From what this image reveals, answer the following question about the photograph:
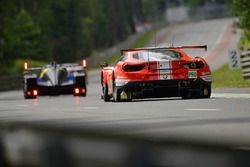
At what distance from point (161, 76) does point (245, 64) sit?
44.8ft

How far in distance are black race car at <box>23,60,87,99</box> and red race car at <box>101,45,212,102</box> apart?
9.84 metres

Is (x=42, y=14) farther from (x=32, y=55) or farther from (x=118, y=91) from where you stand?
(x=118, y=91)

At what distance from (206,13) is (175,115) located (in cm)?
15152

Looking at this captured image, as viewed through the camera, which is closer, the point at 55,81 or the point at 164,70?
the point at 164,70

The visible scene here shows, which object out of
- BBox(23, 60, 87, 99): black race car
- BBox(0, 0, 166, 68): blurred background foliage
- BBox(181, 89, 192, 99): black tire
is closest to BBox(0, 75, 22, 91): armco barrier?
→ BBox(0, 0, 166, 68): blurred background foliage

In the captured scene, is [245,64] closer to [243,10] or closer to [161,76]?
[243,10]

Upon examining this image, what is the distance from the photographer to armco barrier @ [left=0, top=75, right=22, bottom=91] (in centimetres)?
5228

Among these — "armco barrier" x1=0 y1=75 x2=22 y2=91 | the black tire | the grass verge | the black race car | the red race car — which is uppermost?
the red race car

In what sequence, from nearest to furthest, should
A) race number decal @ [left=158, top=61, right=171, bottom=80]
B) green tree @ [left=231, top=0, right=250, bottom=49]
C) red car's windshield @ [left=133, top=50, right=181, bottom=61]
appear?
1. race number decal @ [left=158, top=61, right=171, bottom=80]
2. red car's windshield @ [left=133, top=50, right=181, bottom=61]
3. green tree @ [left=231, top=0, right=250, bottom=49]

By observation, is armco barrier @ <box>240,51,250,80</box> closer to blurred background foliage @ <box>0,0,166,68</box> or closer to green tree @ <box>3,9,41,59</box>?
blurred background foliage @ <box>0,0,166,68</box>

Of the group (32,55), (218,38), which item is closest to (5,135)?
(32,55)

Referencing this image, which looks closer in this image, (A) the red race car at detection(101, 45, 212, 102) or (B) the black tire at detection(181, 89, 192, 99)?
(A) the red race car at detection(101, 45, 212, 102)

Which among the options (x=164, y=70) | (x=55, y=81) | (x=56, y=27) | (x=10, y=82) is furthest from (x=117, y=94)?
(x=56, y=27)

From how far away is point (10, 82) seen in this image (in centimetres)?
5322
